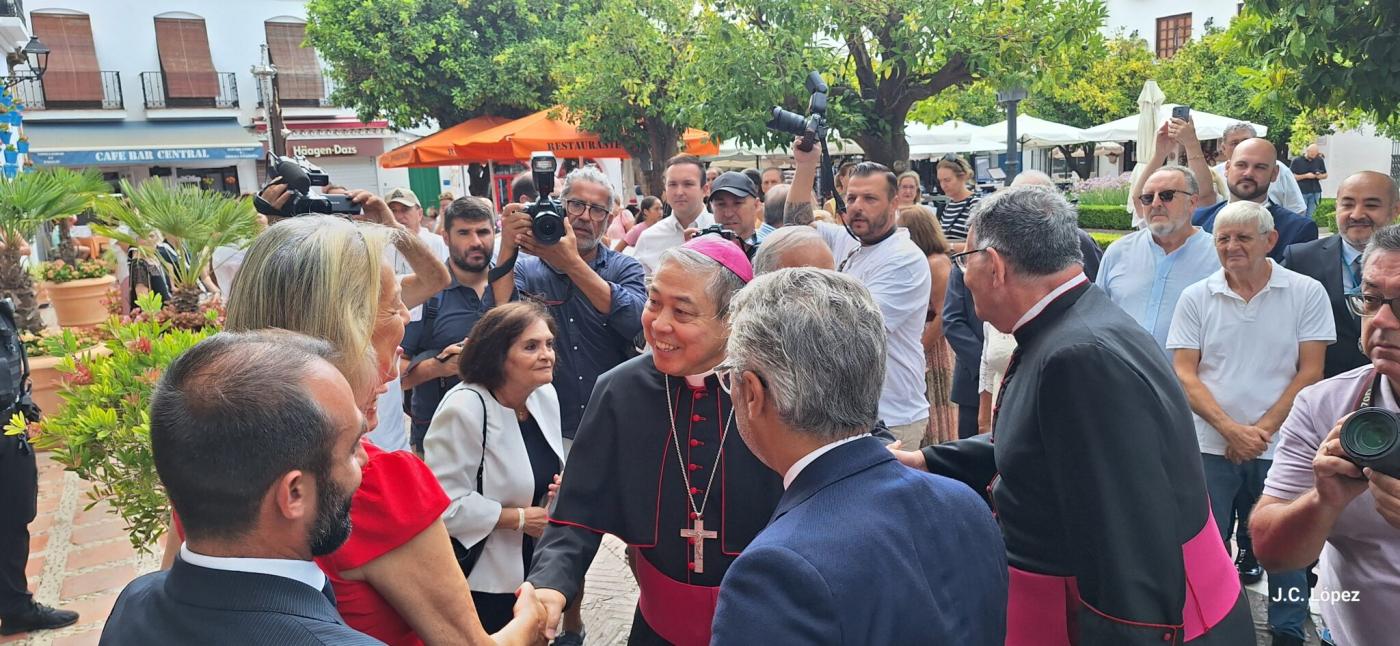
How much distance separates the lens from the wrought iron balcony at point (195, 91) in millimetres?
30781

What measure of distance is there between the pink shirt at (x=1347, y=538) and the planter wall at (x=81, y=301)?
1233 centimetres

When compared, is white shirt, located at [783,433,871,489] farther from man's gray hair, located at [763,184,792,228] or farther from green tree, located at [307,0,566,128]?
green tree, located at [307,0,566,128]

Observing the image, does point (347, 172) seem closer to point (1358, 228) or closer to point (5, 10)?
point (5, 10)

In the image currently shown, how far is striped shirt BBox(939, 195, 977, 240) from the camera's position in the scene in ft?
26.7

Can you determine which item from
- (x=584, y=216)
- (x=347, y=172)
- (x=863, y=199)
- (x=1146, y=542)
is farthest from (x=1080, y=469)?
(x=347, y=172)

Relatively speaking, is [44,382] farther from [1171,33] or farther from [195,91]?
[1171,33]

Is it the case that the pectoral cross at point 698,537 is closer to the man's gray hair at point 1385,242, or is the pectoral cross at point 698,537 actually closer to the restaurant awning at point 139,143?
the man's gray hair at point 1385,242

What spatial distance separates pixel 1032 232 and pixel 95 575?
5463mm

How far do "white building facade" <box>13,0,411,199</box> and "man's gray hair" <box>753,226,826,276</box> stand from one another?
27566mm

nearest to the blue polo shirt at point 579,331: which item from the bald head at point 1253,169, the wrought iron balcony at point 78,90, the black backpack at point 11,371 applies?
the black backpack at point 11,371

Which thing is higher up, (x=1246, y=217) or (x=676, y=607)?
(x=1246, y=217)

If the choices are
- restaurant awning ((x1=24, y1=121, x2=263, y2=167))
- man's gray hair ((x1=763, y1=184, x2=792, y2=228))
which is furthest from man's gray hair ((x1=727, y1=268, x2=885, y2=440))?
restaurant awning ((x1=24, y1=121, x2=263, y2=167))

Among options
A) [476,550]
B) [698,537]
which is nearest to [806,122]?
[476,550]

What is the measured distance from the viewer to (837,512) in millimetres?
1724
